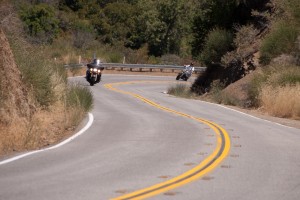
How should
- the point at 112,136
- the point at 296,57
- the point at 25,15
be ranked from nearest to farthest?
the point at 112,136 → the point at 296,57 → the point at 25,15

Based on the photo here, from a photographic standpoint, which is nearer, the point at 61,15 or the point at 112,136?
the point at 112,136

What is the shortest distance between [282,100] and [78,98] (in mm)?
8649

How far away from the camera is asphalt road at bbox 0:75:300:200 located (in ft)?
31.7

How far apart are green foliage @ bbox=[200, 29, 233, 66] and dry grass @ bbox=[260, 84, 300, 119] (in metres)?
13.0

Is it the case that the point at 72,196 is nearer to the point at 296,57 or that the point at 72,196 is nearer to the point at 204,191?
the point at 204,191

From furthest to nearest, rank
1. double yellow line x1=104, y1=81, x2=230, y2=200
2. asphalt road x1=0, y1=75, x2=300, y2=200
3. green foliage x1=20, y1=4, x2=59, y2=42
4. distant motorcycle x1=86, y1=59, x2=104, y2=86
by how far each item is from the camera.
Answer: green foliage x1=20, y1=4, x2=59, y2=42, distant motorcycle x1=86, y1=59, x2=104, y2=86, asphalt road x1=0, y1=75, x2=300, y2=200, double yellow line x1=104, y1=81, x2=230, y2=200

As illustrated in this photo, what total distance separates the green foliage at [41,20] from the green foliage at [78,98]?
41271 millimetres

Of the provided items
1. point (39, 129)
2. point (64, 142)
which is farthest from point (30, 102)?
point (64, 142)

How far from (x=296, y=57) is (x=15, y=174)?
22974mm

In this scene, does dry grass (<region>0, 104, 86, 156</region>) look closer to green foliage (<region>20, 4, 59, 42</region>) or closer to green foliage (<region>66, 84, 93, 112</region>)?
green foliage (<region>66, 84, 93, 112</region>)

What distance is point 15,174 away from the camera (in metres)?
10.9

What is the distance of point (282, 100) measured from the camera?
2553 cm

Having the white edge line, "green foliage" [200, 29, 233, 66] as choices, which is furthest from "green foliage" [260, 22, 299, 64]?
the white edge line

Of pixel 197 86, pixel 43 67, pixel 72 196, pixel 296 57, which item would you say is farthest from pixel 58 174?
pixel 197 86
